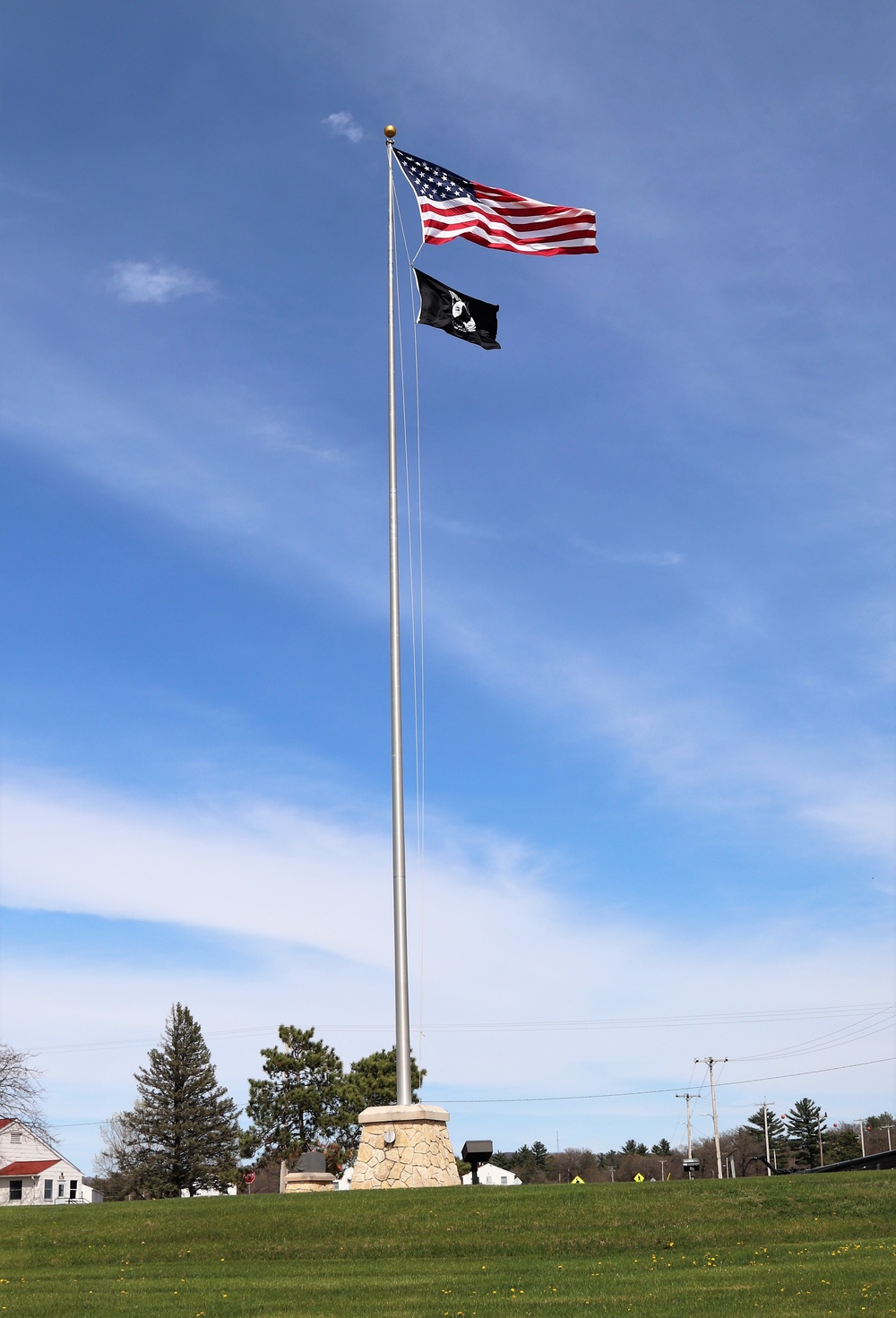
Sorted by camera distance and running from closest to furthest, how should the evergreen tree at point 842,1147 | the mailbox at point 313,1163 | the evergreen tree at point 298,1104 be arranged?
the mailbox at point 313,1163, the evergreen tree at point 298,1104, the evergreen tree at point 842,1147

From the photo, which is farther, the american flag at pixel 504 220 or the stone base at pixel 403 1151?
the american flag at pixel 504 220

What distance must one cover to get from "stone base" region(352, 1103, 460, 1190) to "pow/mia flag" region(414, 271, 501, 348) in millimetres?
14504

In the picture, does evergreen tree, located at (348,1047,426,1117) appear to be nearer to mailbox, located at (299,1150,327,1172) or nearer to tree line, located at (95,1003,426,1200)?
tree line, located at (95,1003,426,1200)

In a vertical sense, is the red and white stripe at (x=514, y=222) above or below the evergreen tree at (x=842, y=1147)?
above

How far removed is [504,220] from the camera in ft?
76.2

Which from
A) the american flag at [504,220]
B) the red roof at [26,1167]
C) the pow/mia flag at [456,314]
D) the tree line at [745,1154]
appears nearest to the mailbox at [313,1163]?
the pow/mia flag at [456,314]

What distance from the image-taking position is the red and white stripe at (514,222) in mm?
22891

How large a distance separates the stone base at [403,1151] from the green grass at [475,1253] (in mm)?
1206

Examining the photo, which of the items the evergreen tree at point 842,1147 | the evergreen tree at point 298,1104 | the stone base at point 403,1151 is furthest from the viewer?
the evergreen tree at point 842,1147

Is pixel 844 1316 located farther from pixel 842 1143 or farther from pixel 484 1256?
pixel 842 1143

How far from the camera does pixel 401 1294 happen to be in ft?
40.0

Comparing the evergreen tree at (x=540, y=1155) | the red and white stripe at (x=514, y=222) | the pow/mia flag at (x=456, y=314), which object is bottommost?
the evergreen tree at (x=540, y=1155)

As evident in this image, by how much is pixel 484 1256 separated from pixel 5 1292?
574 cm

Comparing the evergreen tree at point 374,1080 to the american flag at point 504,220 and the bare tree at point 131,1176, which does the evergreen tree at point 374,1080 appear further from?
the american flag at point 504,220
